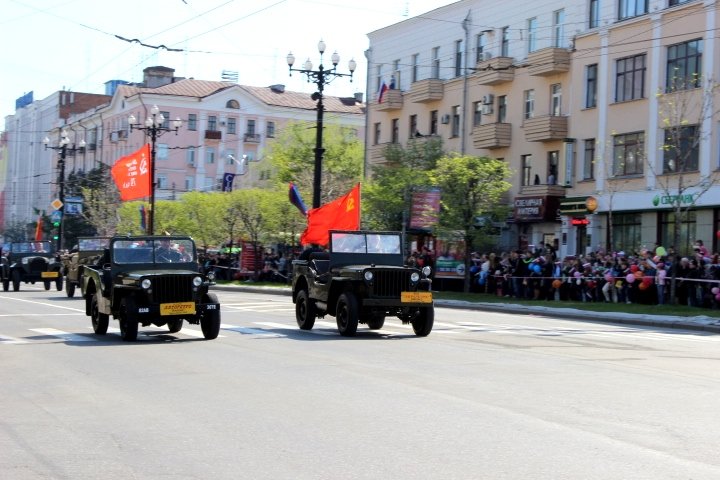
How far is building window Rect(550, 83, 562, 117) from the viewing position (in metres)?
48.8

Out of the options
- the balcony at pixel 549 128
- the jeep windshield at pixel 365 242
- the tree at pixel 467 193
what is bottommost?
the jeep windshield at pixel 365 242

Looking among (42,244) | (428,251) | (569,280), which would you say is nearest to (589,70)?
(428,251)

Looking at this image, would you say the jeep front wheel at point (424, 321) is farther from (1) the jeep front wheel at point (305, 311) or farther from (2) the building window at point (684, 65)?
(2) the building window at point (684, 65)

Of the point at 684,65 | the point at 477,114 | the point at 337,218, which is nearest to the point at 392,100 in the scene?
the point at 477,114

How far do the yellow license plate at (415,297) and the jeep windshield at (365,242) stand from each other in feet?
7.93

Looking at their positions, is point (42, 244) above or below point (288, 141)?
below

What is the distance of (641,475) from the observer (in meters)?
7.88

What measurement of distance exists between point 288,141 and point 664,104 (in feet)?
124

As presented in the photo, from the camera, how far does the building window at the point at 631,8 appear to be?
4319cm

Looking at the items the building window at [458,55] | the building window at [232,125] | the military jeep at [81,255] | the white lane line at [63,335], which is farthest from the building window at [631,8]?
the building window at [232,125]

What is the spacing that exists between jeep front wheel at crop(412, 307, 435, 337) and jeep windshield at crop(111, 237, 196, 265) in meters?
4.46

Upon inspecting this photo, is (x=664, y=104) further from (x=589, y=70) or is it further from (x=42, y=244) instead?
(x=42, y=244)

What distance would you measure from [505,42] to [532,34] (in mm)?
2166

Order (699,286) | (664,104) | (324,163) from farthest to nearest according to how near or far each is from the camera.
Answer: (324,163), (664,104), (699,286)
